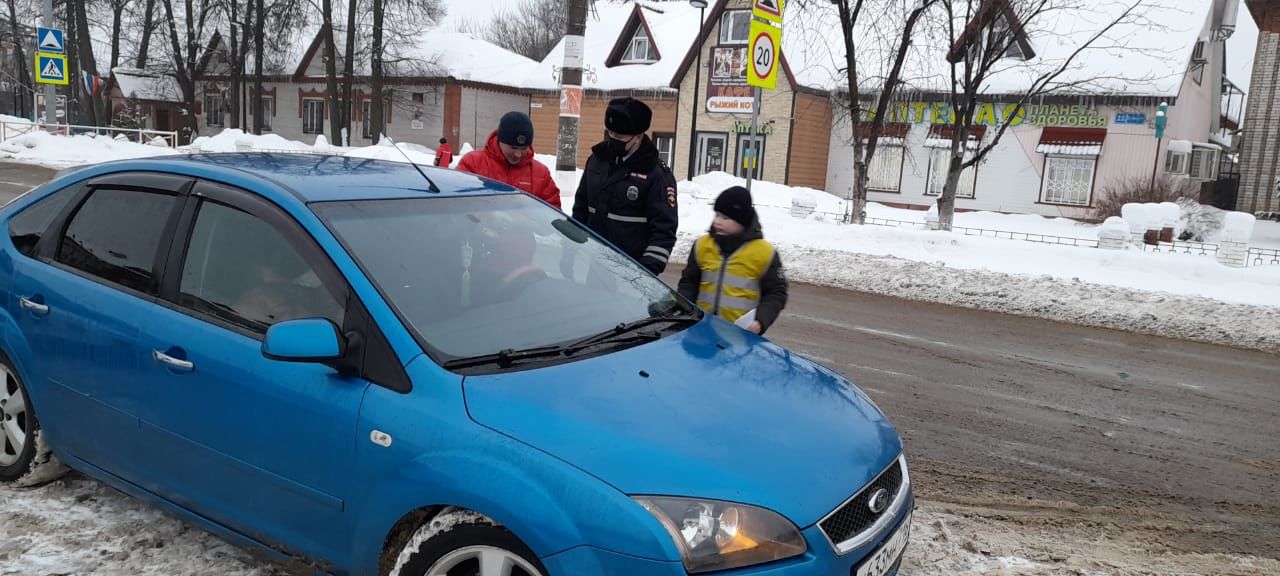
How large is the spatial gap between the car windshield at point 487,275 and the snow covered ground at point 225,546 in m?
1.02

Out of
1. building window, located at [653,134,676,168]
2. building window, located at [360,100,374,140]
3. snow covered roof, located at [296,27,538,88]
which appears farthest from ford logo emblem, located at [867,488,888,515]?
building window, located at [360,100,374,140]

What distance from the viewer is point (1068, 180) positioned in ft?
90.5

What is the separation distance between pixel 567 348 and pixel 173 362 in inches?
54.6

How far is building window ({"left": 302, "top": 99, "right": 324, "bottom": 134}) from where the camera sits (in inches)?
1799

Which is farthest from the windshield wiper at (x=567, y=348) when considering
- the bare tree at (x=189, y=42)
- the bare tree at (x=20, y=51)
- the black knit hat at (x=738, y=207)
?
the bare tree at (x=20, y=51)

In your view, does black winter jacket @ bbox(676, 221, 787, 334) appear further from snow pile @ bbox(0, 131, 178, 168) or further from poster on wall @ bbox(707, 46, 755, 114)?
poster on wall @ bbox(707, 46, 755, 114)

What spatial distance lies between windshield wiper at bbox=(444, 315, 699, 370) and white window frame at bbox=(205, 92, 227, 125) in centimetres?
5288

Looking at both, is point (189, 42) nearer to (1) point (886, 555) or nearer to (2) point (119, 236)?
Result: (2) point (119, 236)

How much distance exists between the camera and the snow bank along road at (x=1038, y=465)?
364 cm

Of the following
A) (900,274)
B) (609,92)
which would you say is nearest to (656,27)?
(609,92)

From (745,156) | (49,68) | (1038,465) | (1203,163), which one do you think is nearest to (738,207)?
(1038,465)

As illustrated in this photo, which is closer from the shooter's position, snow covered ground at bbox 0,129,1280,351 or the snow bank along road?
the snow bank along road

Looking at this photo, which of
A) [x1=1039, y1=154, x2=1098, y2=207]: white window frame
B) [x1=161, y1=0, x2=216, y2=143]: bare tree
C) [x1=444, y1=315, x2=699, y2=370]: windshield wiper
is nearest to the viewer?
[x1=444, y1=315, x2=699, y2=370]: windshield wiper

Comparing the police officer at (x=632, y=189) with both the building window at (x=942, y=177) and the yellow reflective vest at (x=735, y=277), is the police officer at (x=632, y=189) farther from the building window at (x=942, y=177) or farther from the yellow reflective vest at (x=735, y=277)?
the building window at (x=942, y=177)
